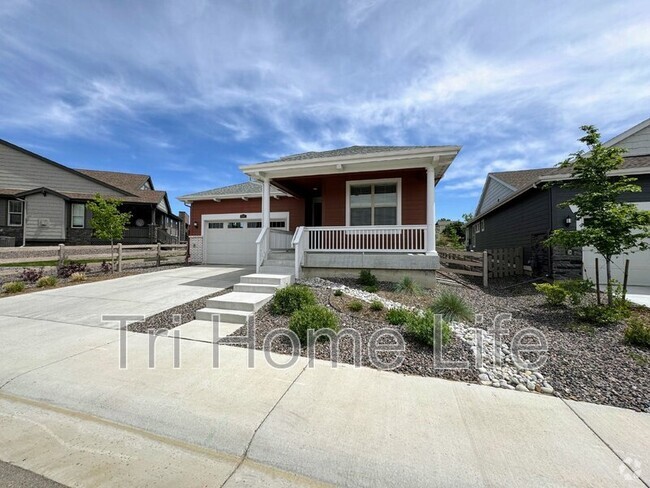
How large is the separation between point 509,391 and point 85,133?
68.3 feet

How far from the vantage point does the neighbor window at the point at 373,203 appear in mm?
9477

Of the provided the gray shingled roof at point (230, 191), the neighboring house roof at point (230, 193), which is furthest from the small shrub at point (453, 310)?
the gray shingled roof at point (230, 191)

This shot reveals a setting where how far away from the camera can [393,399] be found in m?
2.75

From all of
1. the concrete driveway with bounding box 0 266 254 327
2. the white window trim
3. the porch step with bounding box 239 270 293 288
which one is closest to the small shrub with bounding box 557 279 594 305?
the white window trim

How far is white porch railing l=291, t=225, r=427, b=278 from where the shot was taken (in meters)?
8.14

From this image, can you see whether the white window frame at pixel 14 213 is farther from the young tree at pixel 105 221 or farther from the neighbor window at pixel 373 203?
the neighbor window at pixel 373 203

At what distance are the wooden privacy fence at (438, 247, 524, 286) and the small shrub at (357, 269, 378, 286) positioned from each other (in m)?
3.58

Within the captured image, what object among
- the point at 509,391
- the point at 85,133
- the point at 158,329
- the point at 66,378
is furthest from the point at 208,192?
the point at 509,391

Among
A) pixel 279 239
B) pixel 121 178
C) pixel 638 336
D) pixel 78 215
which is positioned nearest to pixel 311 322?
pixel 638 336

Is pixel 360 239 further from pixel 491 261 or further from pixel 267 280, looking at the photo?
pixel 491 261

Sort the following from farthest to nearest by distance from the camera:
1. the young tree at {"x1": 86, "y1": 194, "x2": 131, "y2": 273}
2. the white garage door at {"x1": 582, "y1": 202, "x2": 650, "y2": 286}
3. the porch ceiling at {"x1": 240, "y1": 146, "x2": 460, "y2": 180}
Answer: the young tree at {"x1": 86, "y1": 194, "x2": 131, "y2": 273} → the white garage door at {"x1": 582, "y1": 202, "x2": 650, "y2": 286} → the porch ceiling at {"x1": 240, "y1": 146, "x2": 460, "y2": 180}

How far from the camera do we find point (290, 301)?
209 inches

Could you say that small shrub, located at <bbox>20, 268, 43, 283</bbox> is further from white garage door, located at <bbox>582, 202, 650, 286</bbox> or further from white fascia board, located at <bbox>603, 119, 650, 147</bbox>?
white fascia board, located at <bbox>603, 119, 650, 147</bbox>

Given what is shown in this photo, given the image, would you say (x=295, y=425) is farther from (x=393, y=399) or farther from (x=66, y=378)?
(x=66, y=378)
